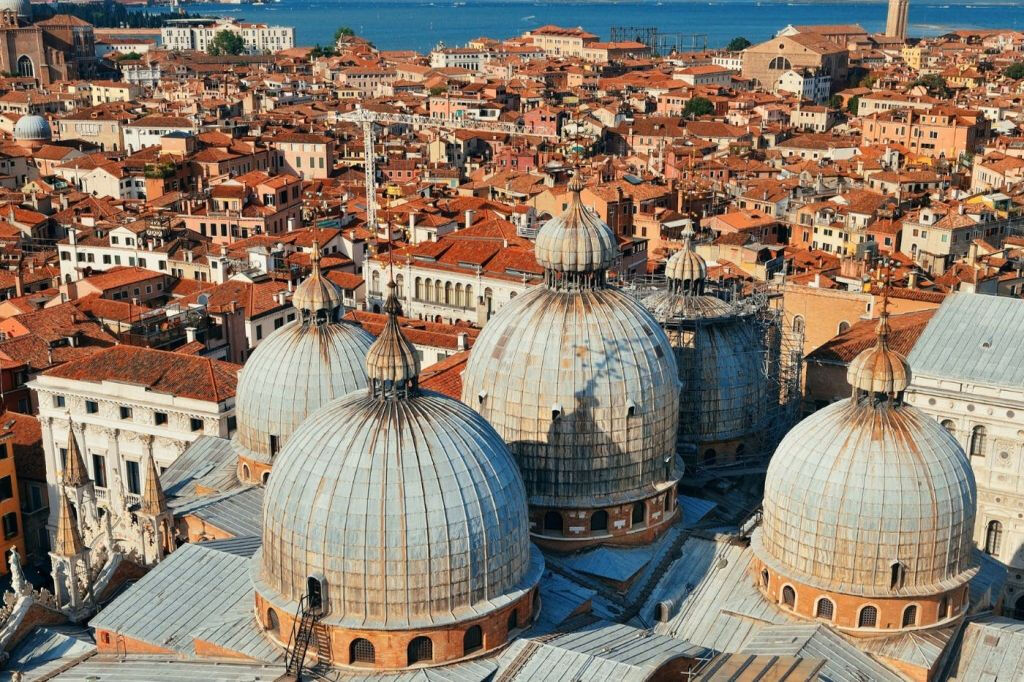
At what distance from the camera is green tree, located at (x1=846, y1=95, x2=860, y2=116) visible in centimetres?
14851

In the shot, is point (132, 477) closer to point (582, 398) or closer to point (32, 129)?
point (582, 398)

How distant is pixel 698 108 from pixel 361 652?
12610 cm

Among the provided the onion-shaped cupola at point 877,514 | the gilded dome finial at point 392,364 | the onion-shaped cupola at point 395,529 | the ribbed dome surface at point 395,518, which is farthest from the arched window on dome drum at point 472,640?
the onion-shaped cupola at point 877,514

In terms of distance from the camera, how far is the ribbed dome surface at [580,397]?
1097 inches

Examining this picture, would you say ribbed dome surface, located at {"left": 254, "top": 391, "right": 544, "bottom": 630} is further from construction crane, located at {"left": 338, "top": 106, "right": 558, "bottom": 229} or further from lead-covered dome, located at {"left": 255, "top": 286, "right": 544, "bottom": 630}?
construction crane, located at {"left": 338, "top": 106, "right": 558, "bottom": 229}

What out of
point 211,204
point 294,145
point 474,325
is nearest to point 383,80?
point 294,145

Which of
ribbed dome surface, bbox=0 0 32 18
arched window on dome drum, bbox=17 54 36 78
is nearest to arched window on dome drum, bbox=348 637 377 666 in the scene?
arched window on dome drum, bbox=17 54 36 78

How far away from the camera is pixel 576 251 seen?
28812mm

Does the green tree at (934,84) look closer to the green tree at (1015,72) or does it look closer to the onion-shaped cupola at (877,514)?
the green tree at (1015,72)

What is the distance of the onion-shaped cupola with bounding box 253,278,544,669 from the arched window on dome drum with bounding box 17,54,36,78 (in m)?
176

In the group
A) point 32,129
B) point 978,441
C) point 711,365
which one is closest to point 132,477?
point 711,365

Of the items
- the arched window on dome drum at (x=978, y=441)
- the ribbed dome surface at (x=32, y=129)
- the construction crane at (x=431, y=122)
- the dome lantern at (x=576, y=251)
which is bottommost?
the construction crane at (x=431, y=122)

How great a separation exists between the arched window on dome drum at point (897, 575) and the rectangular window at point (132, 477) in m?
22.5

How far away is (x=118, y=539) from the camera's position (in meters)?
33.6
